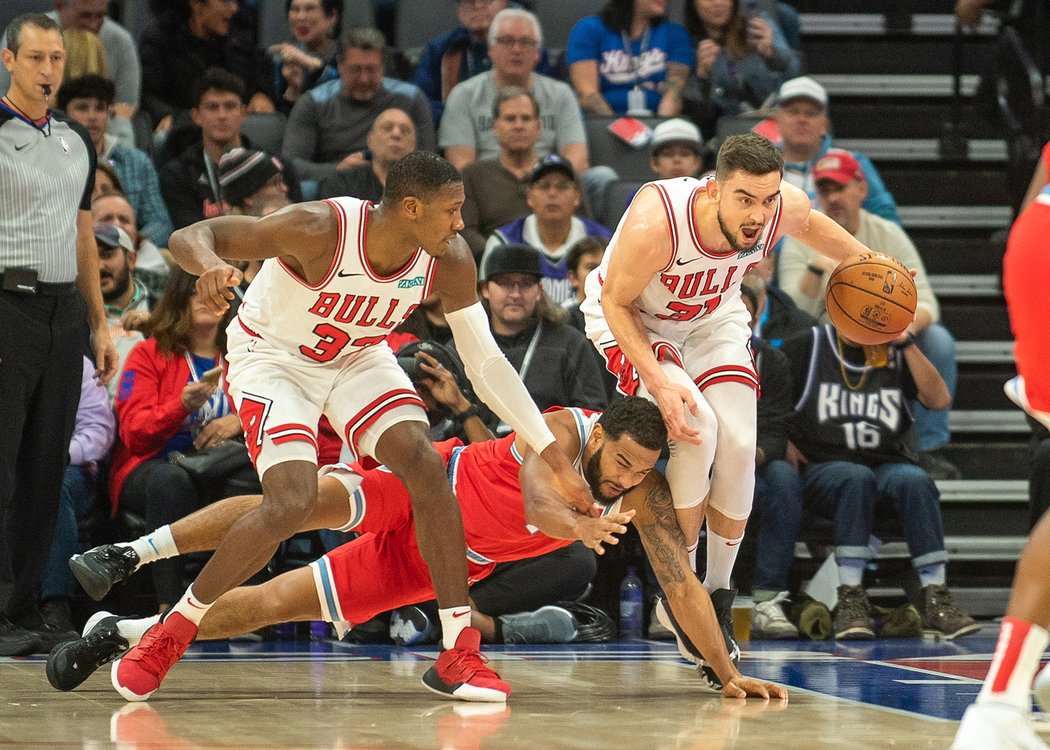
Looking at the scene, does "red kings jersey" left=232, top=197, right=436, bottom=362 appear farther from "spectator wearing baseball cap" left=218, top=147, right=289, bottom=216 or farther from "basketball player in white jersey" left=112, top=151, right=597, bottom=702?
"spectator wearing baseball cap" left=218, top=147, right=289, bottom=216

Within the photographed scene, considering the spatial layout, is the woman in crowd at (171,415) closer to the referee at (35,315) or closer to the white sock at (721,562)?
the referee at (35,315)

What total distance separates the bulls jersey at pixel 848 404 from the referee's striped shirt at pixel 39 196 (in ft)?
11.1

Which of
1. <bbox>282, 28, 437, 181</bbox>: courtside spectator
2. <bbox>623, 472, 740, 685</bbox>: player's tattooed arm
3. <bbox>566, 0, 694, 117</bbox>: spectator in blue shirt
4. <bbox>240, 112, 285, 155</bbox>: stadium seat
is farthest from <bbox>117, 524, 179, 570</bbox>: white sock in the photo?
<bbox>566, 0, 694, 117</bbox>: spectator in blue shirt

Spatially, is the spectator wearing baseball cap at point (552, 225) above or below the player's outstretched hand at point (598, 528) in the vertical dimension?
above

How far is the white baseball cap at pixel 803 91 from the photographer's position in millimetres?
8367

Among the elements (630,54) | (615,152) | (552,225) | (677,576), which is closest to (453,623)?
(677,576)

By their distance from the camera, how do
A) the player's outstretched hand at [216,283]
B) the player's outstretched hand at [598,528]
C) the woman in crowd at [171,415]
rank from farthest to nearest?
the woman in crowd at [171,415]
the player's outstretched hand at [598,528]
the player's outstretched hand at [216,283]

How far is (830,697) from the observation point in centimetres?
472

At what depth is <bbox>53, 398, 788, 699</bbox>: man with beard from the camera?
467 centimetres

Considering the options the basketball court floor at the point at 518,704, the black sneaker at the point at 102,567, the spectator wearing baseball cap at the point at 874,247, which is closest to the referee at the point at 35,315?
the basketball court floor at the point at 518,704

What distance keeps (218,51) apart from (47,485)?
4.07m

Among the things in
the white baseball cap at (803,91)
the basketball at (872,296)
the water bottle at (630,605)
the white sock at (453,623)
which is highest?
the white baseball cap at (803,91)

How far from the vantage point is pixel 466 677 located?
4.61 m

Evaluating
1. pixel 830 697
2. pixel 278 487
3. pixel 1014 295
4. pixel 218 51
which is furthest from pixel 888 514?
pixel 218 51
